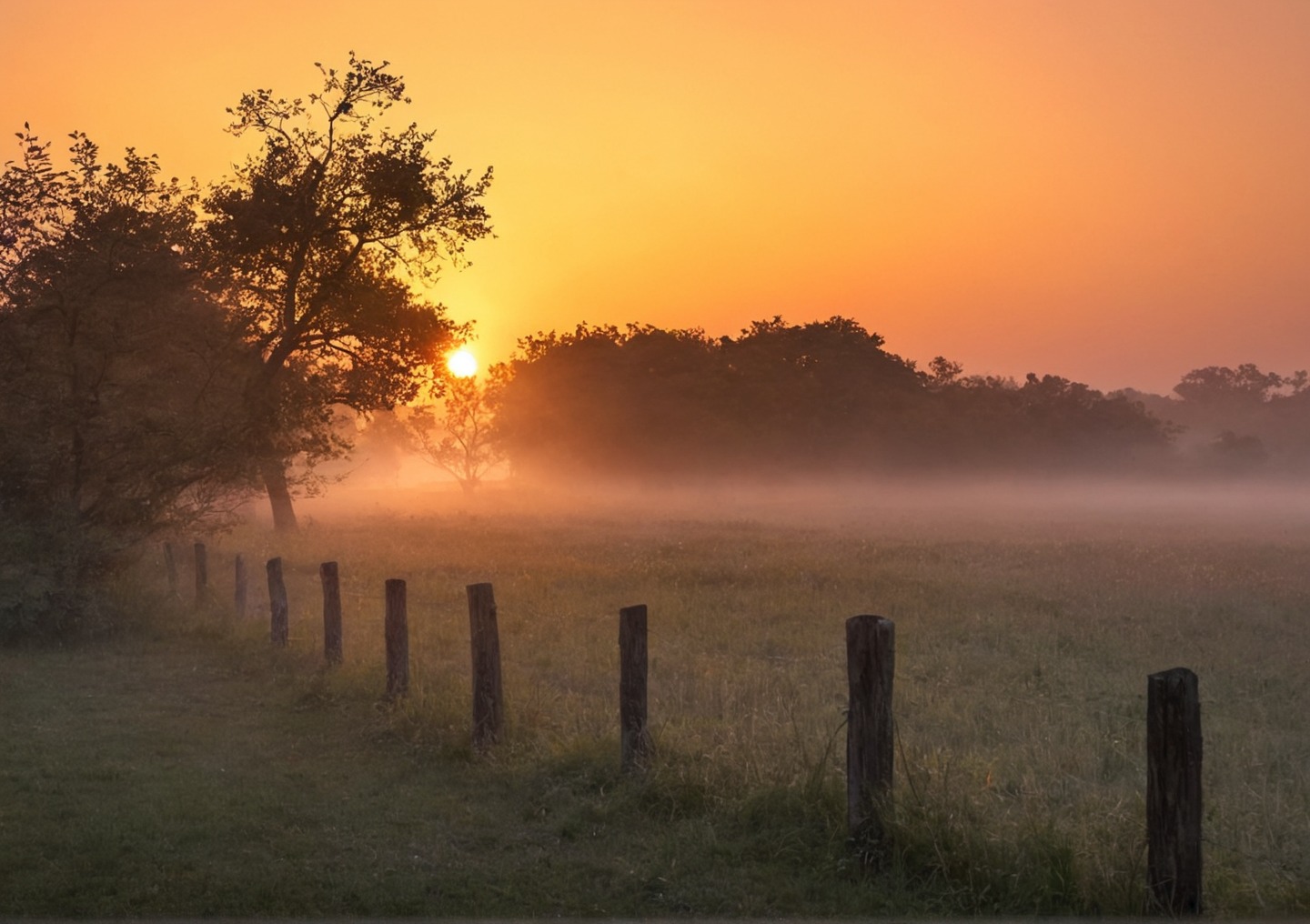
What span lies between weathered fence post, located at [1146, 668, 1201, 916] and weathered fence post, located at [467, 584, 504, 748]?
647 cm

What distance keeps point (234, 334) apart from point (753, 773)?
1781 cm

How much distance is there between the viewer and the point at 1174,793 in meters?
6.25

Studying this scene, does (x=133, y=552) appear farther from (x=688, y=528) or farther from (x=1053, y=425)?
(x=1053, y=425)

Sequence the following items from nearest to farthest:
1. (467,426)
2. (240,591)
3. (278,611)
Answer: (278,611) < (240,591) < (467,426)

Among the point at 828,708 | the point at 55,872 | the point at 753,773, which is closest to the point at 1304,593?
the point at 828,708

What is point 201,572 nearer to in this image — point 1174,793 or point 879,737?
point 879,737

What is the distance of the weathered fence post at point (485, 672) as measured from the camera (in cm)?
1130

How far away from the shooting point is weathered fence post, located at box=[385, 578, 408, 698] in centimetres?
1338

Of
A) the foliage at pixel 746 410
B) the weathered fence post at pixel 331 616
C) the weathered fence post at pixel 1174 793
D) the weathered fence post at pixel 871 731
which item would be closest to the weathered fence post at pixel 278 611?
the weathered fence post at pixel 331 616

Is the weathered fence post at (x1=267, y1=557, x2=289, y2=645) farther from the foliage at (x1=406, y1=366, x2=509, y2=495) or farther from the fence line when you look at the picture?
the foliage at (x1=406, y1=366, x2=509, y2=495)

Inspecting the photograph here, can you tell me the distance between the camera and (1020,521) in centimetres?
5772

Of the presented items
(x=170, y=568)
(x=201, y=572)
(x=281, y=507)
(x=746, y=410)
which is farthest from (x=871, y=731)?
(x=746, y=410)

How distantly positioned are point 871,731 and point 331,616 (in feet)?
32.9

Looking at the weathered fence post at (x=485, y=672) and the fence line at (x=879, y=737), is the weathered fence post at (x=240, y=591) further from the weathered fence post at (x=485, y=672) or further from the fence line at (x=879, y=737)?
the fence line at (x=879, y=737)
